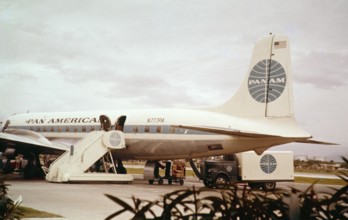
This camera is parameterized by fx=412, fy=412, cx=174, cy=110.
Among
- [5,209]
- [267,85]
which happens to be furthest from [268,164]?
[5,209]

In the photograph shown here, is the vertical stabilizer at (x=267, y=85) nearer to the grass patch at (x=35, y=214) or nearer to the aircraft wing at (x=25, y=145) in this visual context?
the aircraft wing at (x=25, y=145)

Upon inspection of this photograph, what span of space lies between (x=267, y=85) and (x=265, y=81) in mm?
272

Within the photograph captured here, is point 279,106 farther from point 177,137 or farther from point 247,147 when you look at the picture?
point 177,137

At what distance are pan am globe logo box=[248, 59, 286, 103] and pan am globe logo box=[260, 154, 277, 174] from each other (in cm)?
380

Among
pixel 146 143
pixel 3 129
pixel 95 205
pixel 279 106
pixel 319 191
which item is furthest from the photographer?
pixel 3 129

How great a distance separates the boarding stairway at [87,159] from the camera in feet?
75.9

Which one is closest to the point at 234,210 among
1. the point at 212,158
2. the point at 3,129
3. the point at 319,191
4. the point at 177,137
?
the point at 319,191

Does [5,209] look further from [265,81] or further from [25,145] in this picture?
[25,145]

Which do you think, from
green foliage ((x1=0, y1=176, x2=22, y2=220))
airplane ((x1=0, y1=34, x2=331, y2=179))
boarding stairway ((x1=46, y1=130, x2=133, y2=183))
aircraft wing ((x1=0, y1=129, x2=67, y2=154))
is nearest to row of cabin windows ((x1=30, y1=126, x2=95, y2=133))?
aircraft wing ((x1=0, y1=129, x2=67, y2=154))

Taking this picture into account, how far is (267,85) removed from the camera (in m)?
21.8

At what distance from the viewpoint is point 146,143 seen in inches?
984

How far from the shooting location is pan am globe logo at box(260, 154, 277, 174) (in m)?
23.6

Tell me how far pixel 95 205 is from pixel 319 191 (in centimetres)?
1145

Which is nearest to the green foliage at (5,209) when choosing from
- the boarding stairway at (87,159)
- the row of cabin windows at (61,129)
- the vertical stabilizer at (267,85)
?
the vertical stabilizer at (267,85)
